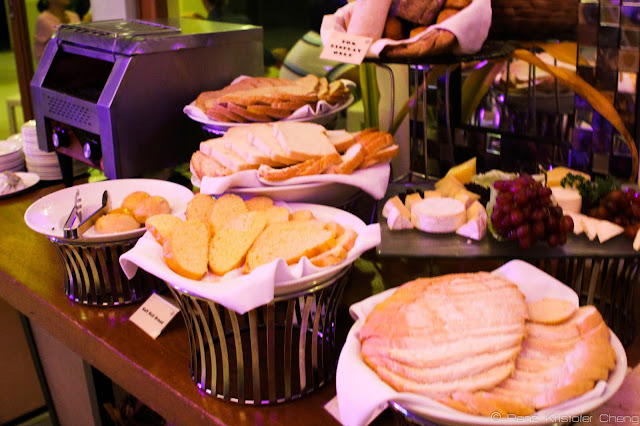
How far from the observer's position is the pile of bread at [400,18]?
1291mm

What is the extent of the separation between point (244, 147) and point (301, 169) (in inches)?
6.4

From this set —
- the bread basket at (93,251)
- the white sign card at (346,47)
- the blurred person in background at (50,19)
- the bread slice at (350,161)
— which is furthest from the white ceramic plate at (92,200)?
the blurred person in background at (50,19)

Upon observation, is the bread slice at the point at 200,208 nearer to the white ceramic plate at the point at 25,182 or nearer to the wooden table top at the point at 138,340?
the wooden table top at the point at 138,340

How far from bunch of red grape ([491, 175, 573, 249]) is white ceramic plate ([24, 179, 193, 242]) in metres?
0.63

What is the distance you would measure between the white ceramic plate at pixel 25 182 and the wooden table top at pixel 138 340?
26 cm

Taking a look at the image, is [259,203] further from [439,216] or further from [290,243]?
[439,216]

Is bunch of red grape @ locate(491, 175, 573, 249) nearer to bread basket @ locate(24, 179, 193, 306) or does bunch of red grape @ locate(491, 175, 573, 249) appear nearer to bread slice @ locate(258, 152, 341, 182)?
bread slice @ locate(258, 152, 341, 182)

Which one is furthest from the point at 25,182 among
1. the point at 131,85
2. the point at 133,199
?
the point at 133,199

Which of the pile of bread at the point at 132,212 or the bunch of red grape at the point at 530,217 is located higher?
the bunch of red grape at the point at 530,217

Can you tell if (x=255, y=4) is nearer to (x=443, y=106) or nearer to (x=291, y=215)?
(x=443, y=106)

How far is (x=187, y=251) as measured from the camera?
1029 mm

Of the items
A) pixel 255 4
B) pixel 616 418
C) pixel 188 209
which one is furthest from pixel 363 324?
pixel 255 4

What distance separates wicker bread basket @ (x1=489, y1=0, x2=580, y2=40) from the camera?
1449 millimetres

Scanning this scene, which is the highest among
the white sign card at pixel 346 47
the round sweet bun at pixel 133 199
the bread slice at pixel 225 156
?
the white sign card at pixel 346 47
